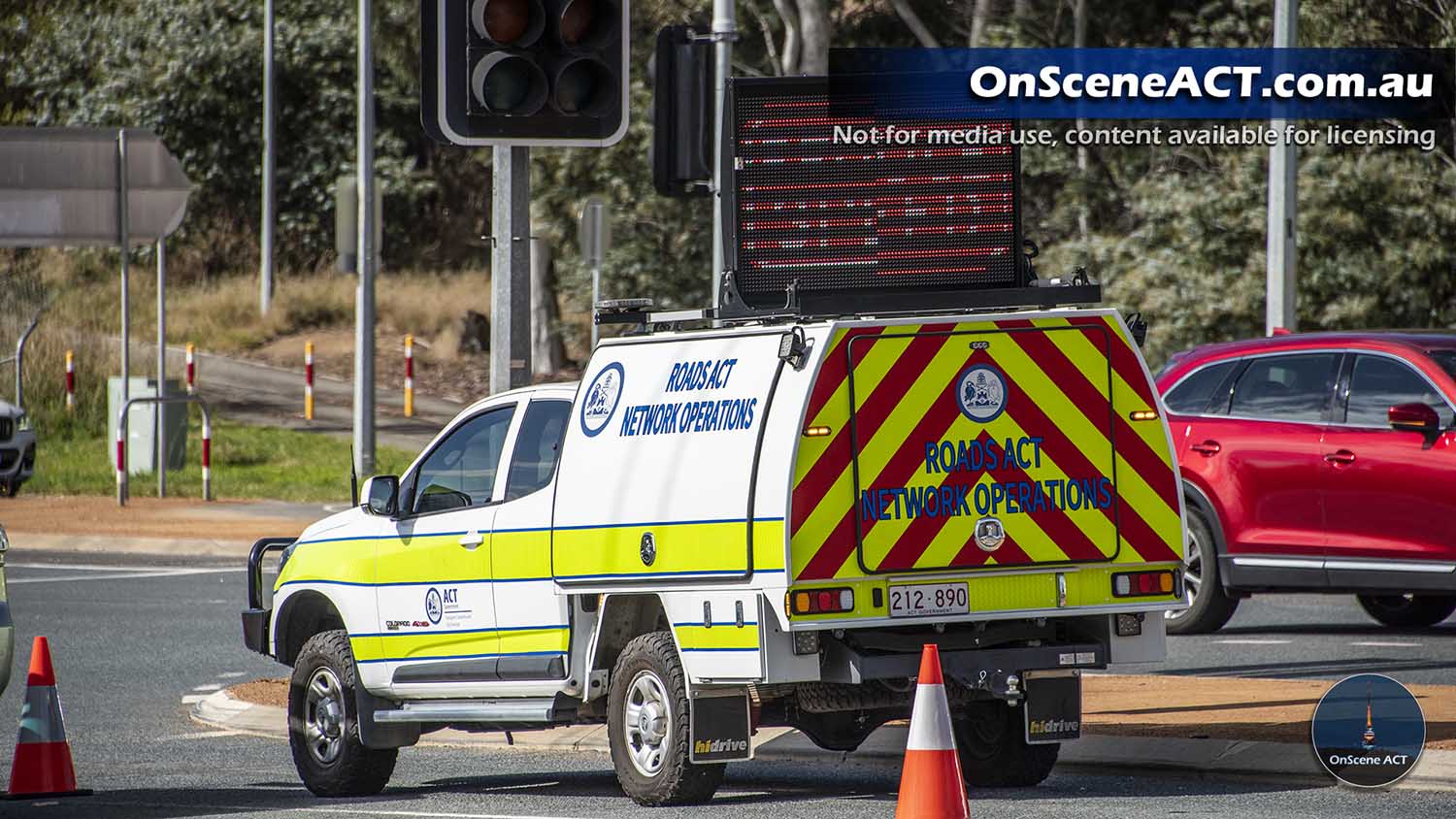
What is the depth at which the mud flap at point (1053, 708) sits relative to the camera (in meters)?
9.02

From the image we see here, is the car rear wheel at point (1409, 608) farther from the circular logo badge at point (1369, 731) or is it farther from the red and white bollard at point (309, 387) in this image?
the red and white bollard at point (309, 387)

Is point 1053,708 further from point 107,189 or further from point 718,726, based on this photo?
point 107,189

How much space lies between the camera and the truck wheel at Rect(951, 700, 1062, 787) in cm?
950

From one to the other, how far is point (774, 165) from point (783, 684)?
202cm

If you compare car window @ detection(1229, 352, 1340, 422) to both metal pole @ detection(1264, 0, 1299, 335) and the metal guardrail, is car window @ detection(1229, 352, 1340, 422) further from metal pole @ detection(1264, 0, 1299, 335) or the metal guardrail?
the metal guardrail

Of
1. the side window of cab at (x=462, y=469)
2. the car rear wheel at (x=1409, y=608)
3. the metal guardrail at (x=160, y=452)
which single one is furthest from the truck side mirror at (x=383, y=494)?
the metal guardrail at (x=160, y=452)

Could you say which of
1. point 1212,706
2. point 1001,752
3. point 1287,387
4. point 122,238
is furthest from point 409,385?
point 1001,752

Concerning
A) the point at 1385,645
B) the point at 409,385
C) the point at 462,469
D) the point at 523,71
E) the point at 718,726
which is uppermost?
the point at 523,71

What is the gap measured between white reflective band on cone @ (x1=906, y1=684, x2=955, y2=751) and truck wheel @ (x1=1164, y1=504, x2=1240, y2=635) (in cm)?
692

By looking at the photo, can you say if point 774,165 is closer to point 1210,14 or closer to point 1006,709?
point 1006,709

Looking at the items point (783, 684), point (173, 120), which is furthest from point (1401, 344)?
point (173, 120)

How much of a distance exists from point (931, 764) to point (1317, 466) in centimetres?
697

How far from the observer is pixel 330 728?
10203mm

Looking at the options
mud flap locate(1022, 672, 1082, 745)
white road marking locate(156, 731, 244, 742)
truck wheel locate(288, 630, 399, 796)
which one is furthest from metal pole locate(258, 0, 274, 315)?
mud flap locate(1022, 672, 1082, 745)
